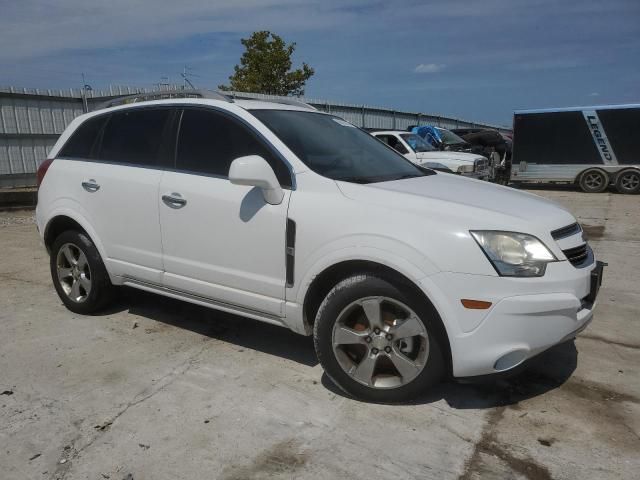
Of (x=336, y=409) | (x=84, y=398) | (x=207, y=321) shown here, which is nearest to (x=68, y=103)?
(x=207, y=321)

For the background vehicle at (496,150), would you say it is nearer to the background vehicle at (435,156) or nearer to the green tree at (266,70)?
the background vehicle at (435,156)

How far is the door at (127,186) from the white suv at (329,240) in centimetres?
1

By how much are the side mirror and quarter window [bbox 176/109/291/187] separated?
0.56 feet

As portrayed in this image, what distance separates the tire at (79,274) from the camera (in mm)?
4391

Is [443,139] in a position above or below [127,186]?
below

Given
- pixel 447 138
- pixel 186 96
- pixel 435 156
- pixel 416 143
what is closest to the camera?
pixel 186 96

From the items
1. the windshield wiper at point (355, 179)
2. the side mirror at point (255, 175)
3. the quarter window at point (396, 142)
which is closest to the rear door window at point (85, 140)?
the side mirror at point (255, 175)

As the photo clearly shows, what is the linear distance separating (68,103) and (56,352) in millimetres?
11299

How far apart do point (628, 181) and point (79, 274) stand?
13.9 m

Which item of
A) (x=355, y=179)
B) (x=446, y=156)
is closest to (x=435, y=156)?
(x=446, y=156)

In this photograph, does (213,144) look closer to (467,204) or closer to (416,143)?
(467,204)

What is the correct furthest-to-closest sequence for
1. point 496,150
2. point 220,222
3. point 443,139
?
point 496,150 < point 443,139 < point 220,222

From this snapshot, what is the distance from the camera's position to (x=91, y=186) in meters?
4.29

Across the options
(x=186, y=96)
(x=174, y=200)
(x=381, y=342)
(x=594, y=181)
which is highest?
(x=186, y=96)
